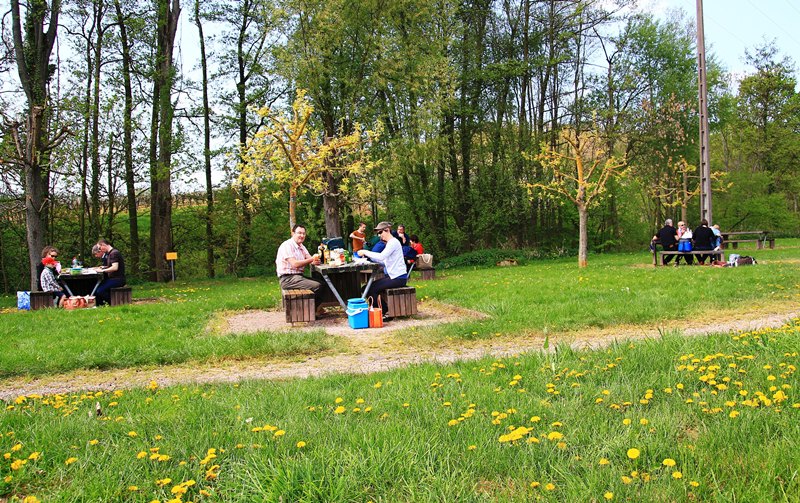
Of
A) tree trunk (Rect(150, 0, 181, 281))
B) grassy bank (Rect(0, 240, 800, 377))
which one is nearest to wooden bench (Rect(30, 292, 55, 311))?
grassy bank (Rect(0, 240, 800, 377))

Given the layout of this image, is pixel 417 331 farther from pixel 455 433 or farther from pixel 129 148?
pixel 129 148

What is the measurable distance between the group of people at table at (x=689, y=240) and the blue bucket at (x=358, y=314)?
12.1 m

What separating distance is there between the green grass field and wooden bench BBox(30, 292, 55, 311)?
7.64 metres

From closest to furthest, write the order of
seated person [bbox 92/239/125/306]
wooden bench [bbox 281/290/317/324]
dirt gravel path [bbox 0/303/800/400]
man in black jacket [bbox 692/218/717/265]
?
dirt gravel path [bbox 0/303/800/400] < wooden bench [bbox 281/290/317/324] < seated person [bbox 92/239/125/306] < man in black jacket [bbox 692/218/717/265]

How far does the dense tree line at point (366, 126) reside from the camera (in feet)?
64.2

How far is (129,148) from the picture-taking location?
72.4 ft

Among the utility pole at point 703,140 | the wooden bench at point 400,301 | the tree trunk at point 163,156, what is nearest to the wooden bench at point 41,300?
the wooden bench at point 400,301

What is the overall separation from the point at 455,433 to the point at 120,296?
11729mm

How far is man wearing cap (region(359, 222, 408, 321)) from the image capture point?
9.20m

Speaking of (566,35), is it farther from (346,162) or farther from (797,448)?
(797,448)

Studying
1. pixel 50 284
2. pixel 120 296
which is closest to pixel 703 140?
pixel 120 296

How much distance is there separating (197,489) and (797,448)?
298cm

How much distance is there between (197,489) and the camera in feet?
9.05

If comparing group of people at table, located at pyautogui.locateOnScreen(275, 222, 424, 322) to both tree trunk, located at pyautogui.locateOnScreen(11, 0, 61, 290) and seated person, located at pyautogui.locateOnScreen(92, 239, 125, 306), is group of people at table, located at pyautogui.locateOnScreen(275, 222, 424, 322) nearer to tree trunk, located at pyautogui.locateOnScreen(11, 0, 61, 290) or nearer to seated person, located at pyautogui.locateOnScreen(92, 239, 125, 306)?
seated person, located at pyautogui.locateOnScreen(92, 239, 125, 306)
